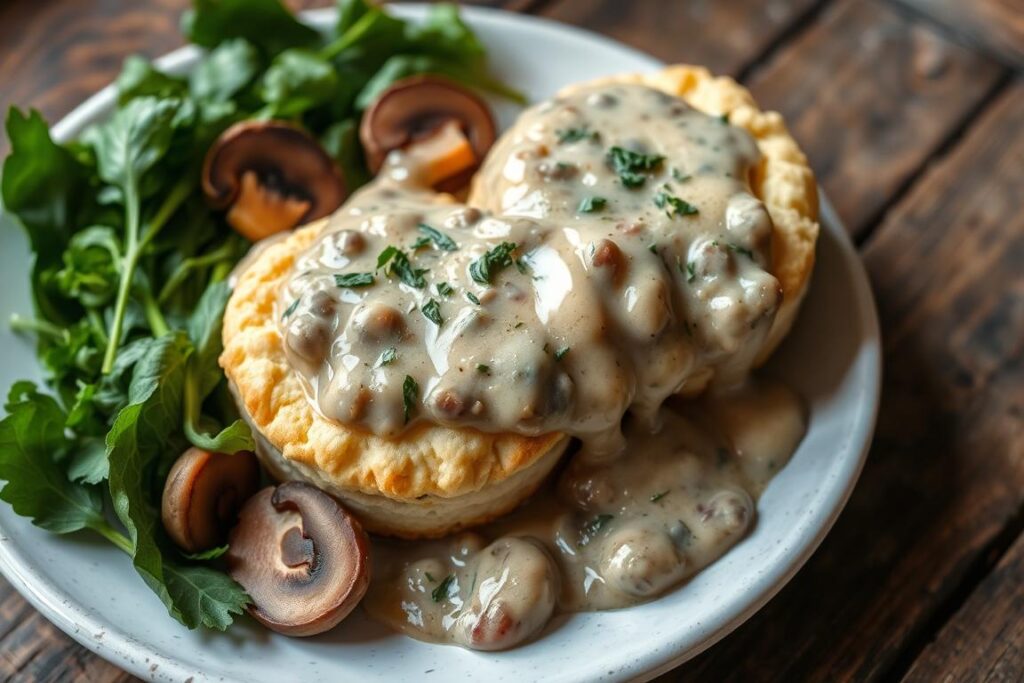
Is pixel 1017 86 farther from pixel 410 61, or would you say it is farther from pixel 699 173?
pixel 410 61

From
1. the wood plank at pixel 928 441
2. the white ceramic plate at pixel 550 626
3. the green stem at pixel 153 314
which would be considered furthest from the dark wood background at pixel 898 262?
the green stem at pixel 153 314

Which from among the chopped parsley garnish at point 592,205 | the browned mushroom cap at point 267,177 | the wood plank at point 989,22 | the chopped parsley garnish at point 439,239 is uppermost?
the wood plank at point 989,22

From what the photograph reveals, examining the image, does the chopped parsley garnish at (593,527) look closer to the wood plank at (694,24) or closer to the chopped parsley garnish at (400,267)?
the chopped parsley garnish at (400,267)

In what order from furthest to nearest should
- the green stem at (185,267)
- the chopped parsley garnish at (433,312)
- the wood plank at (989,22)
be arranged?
the wood plank at (989,22), the green stem at (185,267), the chopped parsley garnish at (433,312)

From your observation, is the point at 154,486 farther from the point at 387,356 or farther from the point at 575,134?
the point at 575,134

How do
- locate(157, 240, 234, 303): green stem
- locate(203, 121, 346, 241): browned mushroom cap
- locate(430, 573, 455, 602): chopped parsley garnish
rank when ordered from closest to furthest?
locate(430, 573, 455, 602): chopped parsley garnish
locate(157, 240, 234, 303): green stem
locate(203, 121, 346, 241): browned mushroom cap

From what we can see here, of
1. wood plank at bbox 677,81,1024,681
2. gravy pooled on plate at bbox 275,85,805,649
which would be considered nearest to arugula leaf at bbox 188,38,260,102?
gravy pooled on plate at bbox 275,85,805,649

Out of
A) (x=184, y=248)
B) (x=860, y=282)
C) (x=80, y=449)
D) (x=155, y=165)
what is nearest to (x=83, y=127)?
(x=155, y=165)

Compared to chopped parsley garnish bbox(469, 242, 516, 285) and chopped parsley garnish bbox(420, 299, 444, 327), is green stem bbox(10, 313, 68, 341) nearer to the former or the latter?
chopped parsley garnish bbox(420, 299, 444, 327)
